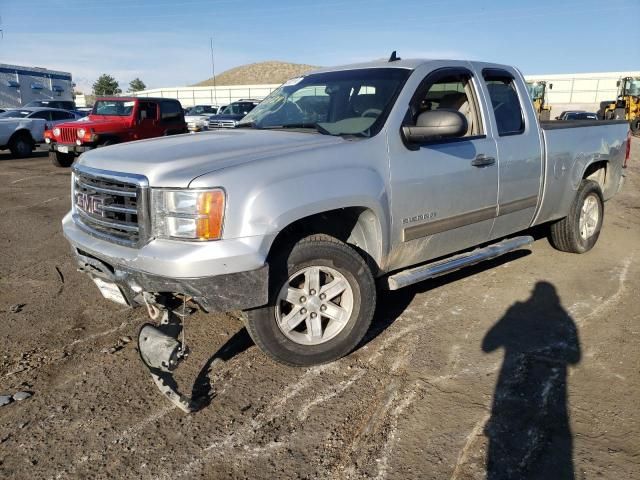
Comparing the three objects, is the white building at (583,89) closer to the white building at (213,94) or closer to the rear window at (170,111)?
the white building at (213,94)

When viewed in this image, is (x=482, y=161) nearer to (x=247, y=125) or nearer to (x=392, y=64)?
(x=392, y=64)

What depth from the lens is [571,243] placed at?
582cm

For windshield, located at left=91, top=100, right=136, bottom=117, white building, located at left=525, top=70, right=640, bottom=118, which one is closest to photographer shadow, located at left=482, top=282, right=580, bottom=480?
windshield, located at left=91, top=100, right=136, bottom=117

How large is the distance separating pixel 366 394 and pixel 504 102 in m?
2.93

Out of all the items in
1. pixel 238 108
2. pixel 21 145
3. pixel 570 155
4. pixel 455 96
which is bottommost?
pixel 21 145

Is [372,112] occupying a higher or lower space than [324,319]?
higher

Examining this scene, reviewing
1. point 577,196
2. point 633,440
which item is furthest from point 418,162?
point 577,196

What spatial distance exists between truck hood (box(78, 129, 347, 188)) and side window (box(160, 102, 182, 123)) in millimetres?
12025

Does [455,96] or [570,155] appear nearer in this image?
[455,96]

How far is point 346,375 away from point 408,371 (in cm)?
40

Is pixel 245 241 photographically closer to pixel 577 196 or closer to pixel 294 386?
pixel 294 386

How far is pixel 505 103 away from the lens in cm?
471

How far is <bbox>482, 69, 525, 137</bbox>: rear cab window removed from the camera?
454 centimetres

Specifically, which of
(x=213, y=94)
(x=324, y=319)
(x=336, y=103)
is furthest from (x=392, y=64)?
(x=213, y=94)
